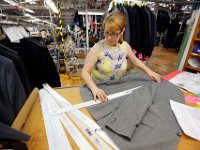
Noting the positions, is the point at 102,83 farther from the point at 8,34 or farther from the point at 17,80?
the point at 8,34

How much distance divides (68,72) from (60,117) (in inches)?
117

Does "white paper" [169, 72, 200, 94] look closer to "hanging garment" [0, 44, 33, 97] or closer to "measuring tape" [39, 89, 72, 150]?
"measuring tape" [39, 89, 72, 150]

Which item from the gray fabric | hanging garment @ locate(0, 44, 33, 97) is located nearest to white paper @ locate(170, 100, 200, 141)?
the gray fabric

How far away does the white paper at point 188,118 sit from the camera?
1.90 feet

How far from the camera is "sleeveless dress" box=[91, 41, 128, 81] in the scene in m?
1.06

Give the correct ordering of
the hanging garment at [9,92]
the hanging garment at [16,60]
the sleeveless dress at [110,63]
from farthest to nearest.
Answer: the sleeveless dress at [110,63]
the hanging garment at [16,60]
the hanging garment at [9,92]

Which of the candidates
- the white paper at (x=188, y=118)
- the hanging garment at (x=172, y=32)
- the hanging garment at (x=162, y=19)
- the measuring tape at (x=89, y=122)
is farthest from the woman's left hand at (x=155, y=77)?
the hanging garment at (x=172, y=32)

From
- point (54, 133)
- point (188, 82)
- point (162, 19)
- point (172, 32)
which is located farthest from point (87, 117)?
point (172, 32)

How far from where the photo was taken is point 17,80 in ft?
2.84

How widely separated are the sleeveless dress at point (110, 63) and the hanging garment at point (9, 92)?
0.52m

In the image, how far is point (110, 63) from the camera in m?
1.07

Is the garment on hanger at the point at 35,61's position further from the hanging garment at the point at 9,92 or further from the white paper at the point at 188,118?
the white paper at the point at 188,118

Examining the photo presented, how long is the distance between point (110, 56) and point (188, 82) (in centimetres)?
62

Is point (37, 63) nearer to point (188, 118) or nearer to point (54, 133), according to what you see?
point (54, 133)
